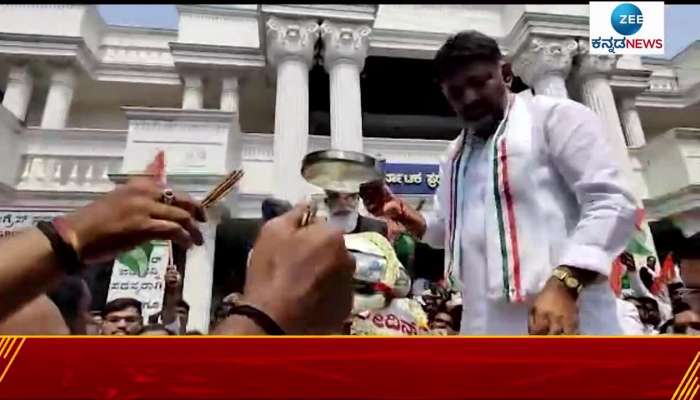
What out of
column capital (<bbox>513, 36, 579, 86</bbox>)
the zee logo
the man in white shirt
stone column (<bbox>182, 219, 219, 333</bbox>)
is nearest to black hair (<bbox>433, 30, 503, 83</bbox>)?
the man in white shirt

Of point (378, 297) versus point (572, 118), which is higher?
point (572, 118)

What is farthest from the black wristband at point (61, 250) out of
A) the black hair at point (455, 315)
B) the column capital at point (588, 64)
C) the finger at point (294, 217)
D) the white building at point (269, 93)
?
the column capital at point (588, 64)

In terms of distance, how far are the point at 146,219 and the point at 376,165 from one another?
677mm

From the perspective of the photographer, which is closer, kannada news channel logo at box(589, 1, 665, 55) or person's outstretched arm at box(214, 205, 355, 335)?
person's outstretched arm at box(214, 205, 355, 335)

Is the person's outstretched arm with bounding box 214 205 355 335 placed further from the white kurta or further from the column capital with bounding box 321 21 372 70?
the column capital with bounding box 321 21 372 70

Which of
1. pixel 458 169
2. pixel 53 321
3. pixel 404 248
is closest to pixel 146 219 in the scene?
pixel 53 321

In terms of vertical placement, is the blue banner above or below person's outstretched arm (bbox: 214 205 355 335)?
above

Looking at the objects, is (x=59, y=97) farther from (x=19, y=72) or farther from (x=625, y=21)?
(x=625, y=21)

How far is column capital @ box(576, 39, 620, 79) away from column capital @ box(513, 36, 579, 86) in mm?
157

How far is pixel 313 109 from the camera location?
12.9m

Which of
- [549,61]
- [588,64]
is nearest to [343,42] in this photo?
[549,61]

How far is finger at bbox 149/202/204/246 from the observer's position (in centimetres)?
72

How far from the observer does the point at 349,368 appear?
0.81 meters

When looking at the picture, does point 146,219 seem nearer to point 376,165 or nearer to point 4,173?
point 376,165
